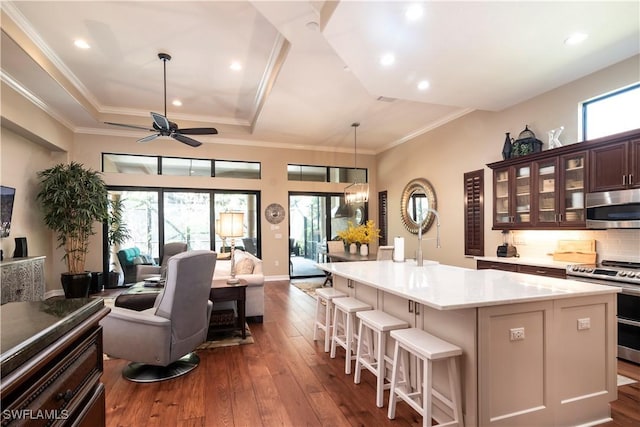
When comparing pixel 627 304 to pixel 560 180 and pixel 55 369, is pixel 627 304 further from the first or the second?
pixel 55 369

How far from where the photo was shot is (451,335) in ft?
6.89

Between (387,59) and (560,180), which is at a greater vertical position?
(387,59)

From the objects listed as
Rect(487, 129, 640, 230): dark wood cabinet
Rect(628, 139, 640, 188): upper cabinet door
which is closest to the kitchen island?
Rect(628, 139, 640, 188): upper cabinet door

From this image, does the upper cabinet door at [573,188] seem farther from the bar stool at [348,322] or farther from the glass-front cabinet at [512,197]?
the bar stool at [348,322]

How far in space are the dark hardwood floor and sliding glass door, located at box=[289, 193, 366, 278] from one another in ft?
15.7

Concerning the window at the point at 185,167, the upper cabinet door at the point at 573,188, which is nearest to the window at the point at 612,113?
the upper cabinet door at the point at 573,188

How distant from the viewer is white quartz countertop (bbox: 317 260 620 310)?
1.93 m

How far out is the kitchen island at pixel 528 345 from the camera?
6.29 feet

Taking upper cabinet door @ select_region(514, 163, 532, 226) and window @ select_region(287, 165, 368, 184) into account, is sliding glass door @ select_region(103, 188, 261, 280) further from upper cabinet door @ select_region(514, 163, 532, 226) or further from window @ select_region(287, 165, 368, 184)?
upper cabinet door @ select_region(514, 163, 532, 226)

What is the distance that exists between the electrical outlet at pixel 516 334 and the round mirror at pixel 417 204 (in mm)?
4488

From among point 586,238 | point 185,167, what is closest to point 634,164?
point 586,238

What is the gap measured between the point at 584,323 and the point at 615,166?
2.23 m

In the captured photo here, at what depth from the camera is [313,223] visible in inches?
336

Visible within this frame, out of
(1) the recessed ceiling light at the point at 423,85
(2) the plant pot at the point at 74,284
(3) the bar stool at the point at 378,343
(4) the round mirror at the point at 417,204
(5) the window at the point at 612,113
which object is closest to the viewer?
(3) the bar stool at the point at 378,343
